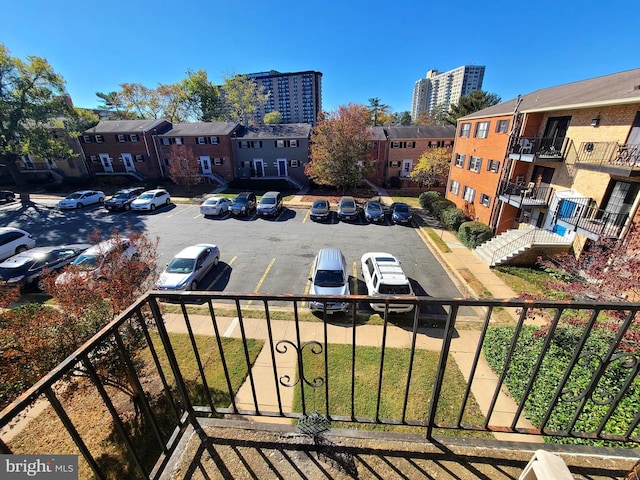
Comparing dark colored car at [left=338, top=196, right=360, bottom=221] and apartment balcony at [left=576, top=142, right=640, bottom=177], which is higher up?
apartment balcony at [left=576, top=142, right=640, bottom=177]

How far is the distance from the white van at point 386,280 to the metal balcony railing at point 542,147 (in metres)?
10.4

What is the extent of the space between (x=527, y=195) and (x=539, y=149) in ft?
8.15

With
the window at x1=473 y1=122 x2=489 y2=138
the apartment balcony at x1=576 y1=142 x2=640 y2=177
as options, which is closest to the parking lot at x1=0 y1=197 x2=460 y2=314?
the apartment balcony at x1=576 y1=142 x2=640 y2=177

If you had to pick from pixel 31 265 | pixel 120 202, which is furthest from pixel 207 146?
pixel 31 265

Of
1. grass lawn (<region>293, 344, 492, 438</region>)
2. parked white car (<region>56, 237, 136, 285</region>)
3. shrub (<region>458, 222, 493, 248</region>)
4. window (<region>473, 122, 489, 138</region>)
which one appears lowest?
grass lawn (<region>293, 344, 492, 438</region>)

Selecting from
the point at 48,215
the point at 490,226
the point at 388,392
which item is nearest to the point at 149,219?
the point at 48,215

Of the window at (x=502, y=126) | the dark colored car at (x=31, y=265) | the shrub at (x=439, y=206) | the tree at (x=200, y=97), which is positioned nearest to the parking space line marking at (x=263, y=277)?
the dark colored car at (x=31, y=265)

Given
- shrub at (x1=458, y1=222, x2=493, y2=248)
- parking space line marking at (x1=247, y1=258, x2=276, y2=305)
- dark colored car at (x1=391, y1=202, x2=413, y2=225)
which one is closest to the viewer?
parking space line marking at (x1=247, y1=258, x2=276, y2=305)

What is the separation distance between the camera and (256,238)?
17.9 m

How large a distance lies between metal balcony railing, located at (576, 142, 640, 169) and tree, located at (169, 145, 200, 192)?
30.2m

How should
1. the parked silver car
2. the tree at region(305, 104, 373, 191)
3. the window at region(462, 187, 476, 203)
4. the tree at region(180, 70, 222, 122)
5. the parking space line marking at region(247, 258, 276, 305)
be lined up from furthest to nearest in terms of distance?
the tree at region(180, 70, 222, 122), the tree at region(305, 104, 373, 191), the window at region(462, 187, 476, 203), the parking space line marking at region(247, 258, 276, 305), the parked silver car

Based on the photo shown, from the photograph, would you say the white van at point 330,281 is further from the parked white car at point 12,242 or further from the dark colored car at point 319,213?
the parked white car at point 12,242

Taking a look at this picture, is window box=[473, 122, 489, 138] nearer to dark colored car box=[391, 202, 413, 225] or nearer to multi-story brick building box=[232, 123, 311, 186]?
dark colored car box=[391, 202, 413, 225]

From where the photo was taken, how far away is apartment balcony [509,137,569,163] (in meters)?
13.8
